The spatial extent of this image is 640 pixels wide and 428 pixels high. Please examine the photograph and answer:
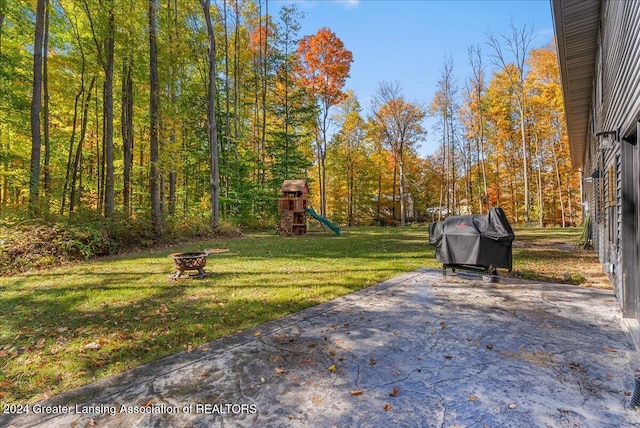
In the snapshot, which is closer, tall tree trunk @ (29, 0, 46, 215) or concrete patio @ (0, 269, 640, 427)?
concrete patio @ (0, 269, 640, 427)

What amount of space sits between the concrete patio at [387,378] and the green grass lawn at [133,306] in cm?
40

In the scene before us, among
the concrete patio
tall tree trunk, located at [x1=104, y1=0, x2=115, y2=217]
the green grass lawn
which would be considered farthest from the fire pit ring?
tall tree trunk, located at [x1=104, y1=0, x2=115, y2=217]

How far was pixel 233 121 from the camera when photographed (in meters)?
19.9

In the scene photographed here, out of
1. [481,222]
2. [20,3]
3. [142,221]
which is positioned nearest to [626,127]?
[481,222]

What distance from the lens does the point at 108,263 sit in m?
7.49

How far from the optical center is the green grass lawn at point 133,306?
285 cm

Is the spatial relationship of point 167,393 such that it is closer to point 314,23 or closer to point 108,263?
point 108,263

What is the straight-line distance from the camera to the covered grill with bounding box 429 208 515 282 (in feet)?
17.8

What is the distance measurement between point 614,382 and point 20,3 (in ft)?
53.8

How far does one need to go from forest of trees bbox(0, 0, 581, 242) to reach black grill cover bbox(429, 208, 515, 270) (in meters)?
9.66

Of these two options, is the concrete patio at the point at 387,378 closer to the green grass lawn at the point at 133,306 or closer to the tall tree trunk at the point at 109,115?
the green grass lawn at the point at 133,306

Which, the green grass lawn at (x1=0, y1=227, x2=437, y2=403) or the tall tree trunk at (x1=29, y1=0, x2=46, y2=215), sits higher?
the tall tree trunk at (x1=29, y1=0, x2=46, y2=215)

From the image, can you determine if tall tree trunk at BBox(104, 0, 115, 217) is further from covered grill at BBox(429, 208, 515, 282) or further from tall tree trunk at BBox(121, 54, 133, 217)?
covered grill at BBox(429, 208, 515, 282)

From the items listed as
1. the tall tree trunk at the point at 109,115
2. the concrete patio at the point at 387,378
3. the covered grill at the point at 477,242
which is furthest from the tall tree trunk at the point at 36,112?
the covered grill at the point at 477,242
